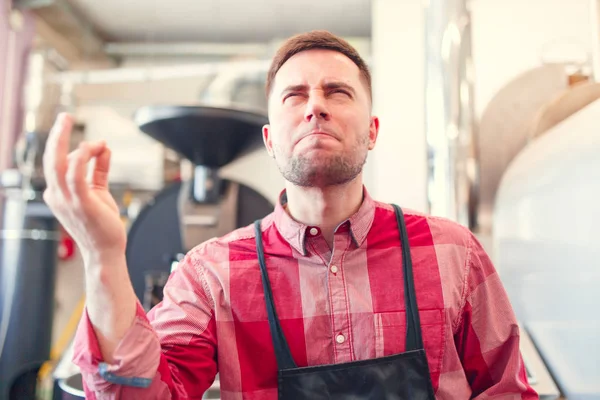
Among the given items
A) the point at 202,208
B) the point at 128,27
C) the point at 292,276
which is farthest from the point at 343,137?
the point at 128,27

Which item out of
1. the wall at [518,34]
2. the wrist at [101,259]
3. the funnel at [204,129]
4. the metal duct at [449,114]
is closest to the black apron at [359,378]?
the wrist at [101,259]

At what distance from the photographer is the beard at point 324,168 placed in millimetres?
851

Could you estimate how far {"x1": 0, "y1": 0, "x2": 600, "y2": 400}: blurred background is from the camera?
3.30 feet

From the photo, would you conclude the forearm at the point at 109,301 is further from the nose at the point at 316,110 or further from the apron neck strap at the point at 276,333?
the nose at the point at 316,110

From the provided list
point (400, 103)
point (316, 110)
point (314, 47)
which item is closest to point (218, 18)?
point (400, 103)

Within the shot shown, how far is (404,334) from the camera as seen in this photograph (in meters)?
0.83

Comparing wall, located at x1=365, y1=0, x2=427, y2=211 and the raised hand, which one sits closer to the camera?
the raised hand

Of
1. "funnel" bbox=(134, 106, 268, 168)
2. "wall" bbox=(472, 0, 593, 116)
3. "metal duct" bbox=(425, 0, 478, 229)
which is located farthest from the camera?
"wall" bbox=(472, 0, 593, 116)

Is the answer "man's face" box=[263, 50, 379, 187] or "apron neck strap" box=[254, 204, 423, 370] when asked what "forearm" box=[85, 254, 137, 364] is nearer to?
"apron neck strap" box=[254, 204, 423, 370]

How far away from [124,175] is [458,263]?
187 cm

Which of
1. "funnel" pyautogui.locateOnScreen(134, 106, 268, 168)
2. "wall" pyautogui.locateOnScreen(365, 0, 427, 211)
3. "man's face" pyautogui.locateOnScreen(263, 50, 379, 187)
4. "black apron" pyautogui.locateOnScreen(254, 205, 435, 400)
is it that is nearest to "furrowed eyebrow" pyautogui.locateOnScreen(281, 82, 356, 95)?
"man's face" pyautogui.locateOnScreen(263, 50, 379, 187)

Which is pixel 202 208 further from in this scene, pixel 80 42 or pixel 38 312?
pixel 80 42

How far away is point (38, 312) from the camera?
1.98 metres

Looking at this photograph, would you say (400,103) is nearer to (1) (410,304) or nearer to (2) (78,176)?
(1) (410,304)
